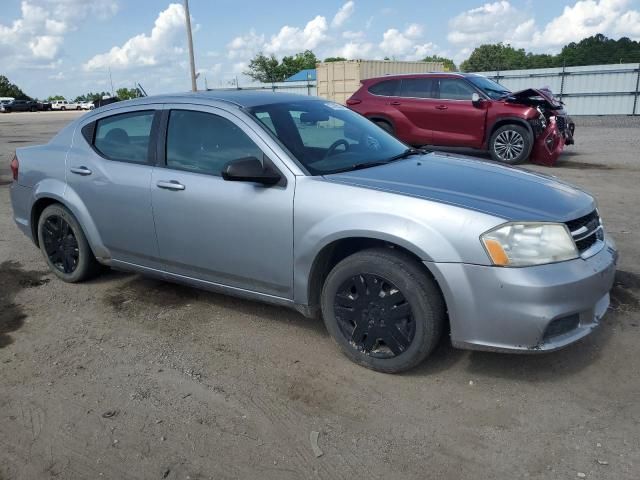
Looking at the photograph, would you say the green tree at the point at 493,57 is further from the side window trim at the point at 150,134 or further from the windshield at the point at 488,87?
the side window trim at the point at 150,134

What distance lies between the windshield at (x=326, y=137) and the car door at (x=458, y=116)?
23.1 ft

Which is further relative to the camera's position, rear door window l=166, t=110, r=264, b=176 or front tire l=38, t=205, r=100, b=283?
front tire l=38, t=205, r=100, b=283

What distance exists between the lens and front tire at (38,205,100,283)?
15.5 ft

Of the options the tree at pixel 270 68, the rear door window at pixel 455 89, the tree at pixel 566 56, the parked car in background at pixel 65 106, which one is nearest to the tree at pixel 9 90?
the parked car in background at pixel 65 106

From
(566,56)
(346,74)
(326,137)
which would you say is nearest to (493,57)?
(566,56)

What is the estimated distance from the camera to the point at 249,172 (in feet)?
11.2

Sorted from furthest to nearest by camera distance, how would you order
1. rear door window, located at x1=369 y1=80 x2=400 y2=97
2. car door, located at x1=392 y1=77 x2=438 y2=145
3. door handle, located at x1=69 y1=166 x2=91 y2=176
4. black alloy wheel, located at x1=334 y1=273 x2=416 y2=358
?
1. rear door window, located at x1=369 y1=80 x2=400 y2=97
2. car door, located at x1=392 y1=77 x2=438 y2=145
3. door handle, located at x1=69 y1=166 x2=91 y2=176
4. black alloy wheel, located at x1=334 y1=273 x2=416 y2=358

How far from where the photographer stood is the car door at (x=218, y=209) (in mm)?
3531

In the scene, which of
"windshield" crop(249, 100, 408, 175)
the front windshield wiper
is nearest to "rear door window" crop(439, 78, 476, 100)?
"windshield" crop(249, 100, 408, 175)

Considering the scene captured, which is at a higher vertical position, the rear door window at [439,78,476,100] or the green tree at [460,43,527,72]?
the green tree at [460,43,527,72]

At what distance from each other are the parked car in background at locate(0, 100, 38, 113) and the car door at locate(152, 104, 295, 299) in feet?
209

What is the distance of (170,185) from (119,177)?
0.56m

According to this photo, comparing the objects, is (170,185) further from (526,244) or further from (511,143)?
(511,143)

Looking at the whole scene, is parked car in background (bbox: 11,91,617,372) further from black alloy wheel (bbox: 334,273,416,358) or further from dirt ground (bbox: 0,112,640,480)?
dirt ground (bbox: 0,112,640,480)
